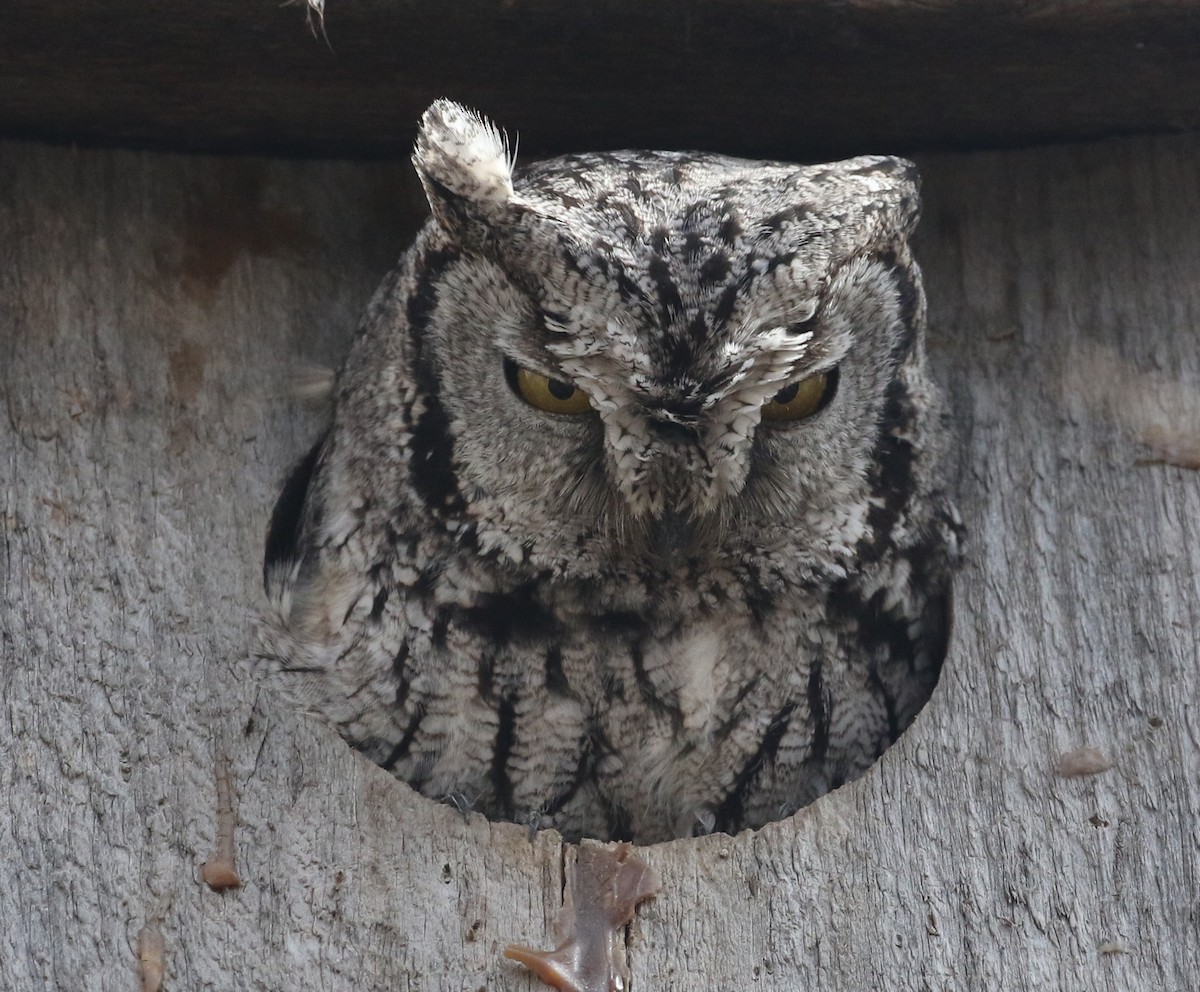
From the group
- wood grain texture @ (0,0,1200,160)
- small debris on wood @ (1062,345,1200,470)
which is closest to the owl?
wood grain texture @ (0,0,1200,160)

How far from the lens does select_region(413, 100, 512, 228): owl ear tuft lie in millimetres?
2082

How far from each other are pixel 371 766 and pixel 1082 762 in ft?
3.34

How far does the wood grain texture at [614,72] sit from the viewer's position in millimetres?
2236

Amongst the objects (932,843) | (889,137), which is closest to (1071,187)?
(889,137)

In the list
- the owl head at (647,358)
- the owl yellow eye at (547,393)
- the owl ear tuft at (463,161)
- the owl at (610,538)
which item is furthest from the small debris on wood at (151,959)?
the owl ear tuft at (463,161)

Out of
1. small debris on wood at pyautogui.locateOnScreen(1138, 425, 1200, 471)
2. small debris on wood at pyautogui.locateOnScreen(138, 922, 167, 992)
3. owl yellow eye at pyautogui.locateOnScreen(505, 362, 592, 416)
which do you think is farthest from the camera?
small debris on wood at pyautogui.locateOnScreen(1138, 425, 1200, 471)

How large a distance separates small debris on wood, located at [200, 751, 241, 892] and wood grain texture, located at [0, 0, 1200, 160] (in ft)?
3.43

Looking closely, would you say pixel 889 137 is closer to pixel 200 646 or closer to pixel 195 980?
pixel 200 646

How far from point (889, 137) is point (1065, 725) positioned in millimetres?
1042

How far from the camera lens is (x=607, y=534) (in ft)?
7.54

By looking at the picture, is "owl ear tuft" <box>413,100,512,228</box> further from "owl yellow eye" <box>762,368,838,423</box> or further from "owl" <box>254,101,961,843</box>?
"owl yellow eye" <box>762,368,838,423</box>

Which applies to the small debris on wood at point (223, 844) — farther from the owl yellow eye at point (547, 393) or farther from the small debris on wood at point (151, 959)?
the owl yellow eye at point (547, 393)

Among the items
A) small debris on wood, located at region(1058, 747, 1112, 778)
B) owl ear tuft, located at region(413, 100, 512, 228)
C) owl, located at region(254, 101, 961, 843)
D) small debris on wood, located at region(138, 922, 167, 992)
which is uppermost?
owl ear tuft, located at region(413, 100, 512, 228)

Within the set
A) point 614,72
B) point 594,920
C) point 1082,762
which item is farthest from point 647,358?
point 1082,762
